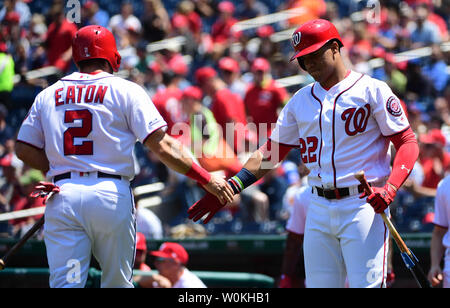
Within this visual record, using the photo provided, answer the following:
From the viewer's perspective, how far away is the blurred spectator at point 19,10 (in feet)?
33.8

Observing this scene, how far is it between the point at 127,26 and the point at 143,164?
2.51 m

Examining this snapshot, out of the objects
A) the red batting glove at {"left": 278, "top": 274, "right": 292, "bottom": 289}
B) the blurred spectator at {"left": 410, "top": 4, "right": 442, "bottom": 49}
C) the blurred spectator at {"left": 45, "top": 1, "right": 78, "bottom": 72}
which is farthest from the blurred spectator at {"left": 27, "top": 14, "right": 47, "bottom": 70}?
the red batting glove at {"left": 278, "top": 274, "right": 292, "bottom": 289}

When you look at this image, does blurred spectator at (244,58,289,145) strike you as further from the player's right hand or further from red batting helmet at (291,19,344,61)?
red batting helmet at (291,19,344,61)

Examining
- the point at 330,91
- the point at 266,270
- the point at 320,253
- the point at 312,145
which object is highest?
the point at 330,91

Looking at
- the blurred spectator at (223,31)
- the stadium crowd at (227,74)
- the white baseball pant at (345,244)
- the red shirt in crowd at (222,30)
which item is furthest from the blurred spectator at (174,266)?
the red shirt in crowd at (222,30)

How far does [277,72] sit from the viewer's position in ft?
32.7

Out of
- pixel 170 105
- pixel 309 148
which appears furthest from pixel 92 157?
pixel 170 105

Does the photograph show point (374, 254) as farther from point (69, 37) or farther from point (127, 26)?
point (127, 26)

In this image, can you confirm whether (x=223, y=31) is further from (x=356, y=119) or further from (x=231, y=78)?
(x=356, y=119)

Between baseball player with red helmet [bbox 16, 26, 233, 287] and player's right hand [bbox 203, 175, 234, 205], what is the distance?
0.82ft

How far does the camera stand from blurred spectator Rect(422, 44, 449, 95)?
31.7ft

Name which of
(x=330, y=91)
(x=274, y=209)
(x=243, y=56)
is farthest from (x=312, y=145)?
(x=243, y=56)

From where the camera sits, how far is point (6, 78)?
377 inches

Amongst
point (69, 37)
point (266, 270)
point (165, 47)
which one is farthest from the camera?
point (165, 47)
